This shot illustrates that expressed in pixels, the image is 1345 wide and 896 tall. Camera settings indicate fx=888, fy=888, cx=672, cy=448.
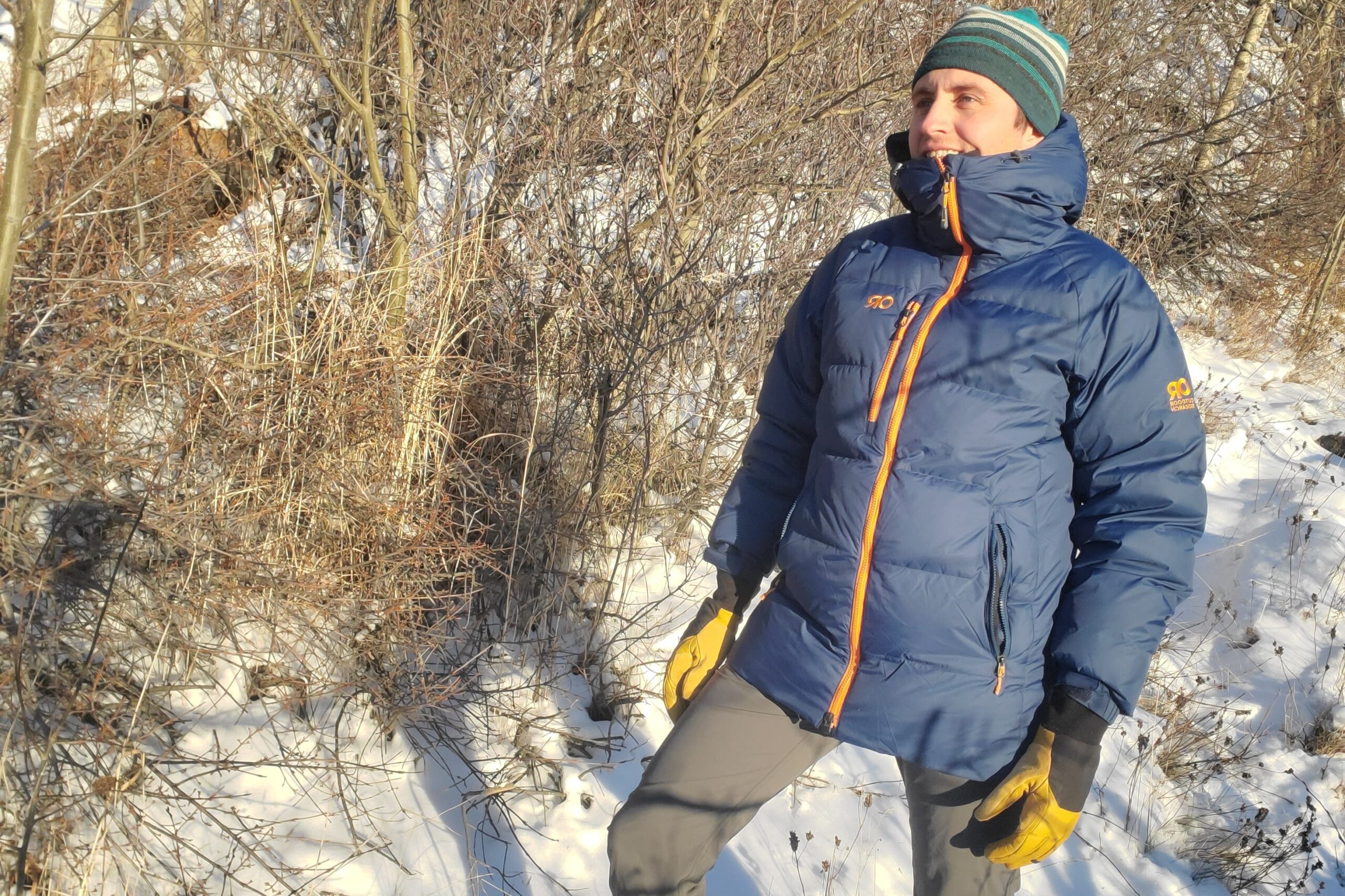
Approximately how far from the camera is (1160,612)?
145 centimetres

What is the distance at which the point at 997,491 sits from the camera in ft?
4.90

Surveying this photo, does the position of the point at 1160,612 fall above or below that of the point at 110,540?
above

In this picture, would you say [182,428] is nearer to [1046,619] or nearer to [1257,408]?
[1046,619]

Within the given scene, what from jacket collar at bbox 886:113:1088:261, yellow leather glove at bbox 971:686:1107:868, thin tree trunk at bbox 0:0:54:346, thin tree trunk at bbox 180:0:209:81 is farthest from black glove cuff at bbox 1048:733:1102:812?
thin tree trunk at bbox 180:0:209:81

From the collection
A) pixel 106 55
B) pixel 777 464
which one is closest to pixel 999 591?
pixel 777 464

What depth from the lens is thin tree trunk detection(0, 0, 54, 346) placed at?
5.35ft

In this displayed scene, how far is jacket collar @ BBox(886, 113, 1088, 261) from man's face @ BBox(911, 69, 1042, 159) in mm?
51

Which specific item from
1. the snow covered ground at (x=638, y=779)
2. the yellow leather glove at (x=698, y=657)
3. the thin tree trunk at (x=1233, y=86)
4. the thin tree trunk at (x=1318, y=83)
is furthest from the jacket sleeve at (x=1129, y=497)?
the thin tree trunk at (x=1318, y=83)

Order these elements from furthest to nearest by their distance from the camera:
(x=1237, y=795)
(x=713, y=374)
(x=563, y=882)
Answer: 1. (x=713, y=374)
2. (x=1237, y=795)
3. (x=563, y=882)

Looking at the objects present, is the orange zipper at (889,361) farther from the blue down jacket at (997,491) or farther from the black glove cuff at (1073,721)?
the black glove cuff at (1073,721)

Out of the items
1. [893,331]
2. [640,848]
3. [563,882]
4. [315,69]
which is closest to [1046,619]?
[893,331]

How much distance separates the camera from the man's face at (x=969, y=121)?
1.63m

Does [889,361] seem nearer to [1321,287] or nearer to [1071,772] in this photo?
[1071,772]

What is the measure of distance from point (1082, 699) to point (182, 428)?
2.76 meters
